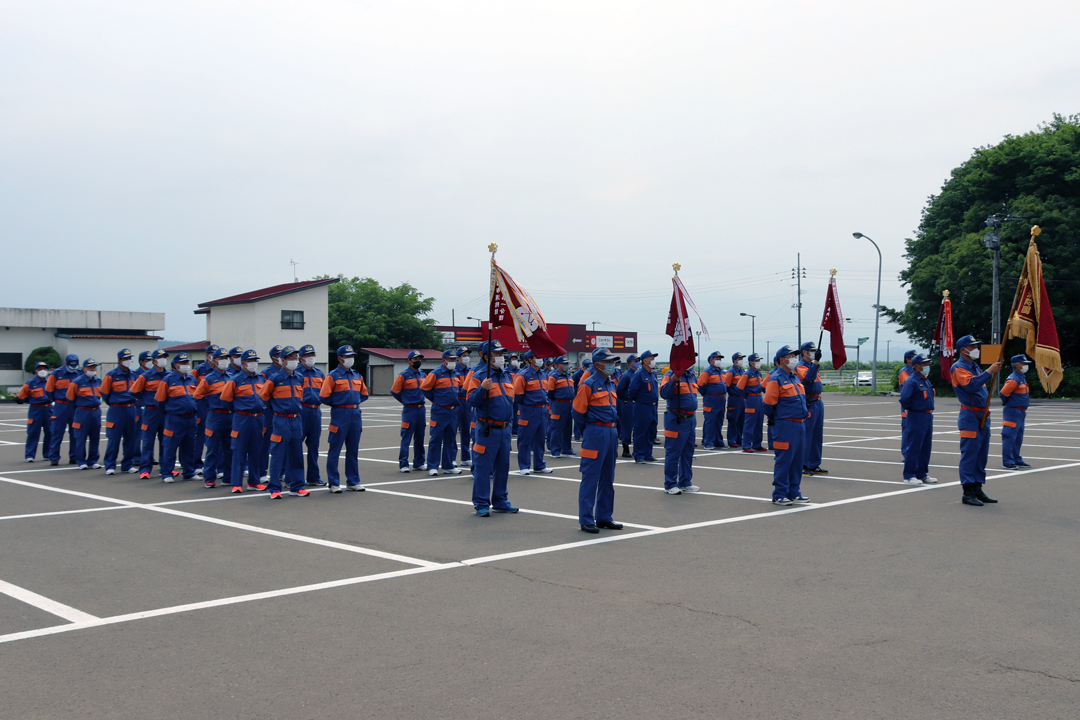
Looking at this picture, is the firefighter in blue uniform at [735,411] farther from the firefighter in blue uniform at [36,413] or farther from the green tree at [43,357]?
the green tree at [43,357]

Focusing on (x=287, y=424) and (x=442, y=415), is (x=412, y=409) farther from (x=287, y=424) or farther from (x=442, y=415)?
(x=287, y=424)

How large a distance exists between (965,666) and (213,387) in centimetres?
1106

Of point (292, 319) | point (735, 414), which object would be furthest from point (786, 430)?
point (292, 319)

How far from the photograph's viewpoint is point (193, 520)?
9547mm

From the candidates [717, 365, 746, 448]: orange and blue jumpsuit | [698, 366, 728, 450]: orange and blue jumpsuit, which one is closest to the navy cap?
[698, 366, 728, 450]: orange and blue jumpsuit

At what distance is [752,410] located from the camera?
56.5 ft

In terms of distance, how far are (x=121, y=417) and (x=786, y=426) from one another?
10.8 metres

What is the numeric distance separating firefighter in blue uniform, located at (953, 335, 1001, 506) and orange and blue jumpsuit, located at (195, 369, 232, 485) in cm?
1022

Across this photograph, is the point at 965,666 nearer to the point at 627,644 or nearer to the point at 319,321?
the point at 627,644

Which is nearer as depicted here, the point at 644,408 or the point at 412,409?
the point at 412,409

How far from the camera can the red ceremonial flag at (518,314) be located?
959cm

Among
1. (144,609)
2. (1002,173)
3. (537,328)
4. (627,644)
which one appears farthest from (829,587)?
(1002,173)

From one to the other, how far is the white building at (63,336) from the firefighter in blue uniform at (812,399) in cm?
4856

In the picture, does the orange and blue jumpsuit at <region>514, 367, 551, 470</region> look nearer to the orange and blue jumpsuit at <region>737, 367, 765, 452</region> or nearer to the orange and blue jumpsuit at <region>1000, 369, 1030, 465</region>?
the orange and blue jumpsuit at <region>737, 367, 765, 452</region>
